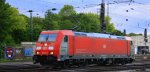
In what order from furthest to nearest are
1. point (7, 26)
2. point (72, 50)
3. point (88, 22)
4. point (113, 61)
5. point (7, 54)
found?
1. point (88, 22)
2. point (7, 26)
3. point (7, 54)
4. point (113, 61)
5. point (72, 50)

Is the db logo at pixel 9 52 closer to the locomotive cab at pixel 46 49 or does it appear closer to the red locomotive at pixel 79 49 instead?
the red locomotive at pixel 79 49

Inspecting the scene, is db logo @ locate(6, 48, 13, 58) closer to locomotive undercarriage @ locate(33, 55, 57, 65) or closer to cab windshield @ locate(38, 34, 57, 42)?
cab windshield @ locate(38, 34, 57, 42)

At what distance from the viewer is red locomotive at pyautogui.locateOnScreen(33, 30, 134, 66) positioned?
1366 inches

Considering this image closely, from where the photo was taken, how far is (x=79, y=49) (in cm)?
3800

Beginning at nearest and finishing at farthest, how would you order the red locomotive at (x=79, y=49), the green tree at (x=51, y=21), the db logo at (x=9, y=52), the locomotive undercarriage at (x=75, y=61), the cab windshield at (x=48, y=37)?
the locomotive undercarriage at (x=75, y=61)
the red locomotive at (x=79, y=49)
the cab windshield at (x=48, y=37)
the db logo at (x=9, y=52)
the green tree at (x=51, y=21)

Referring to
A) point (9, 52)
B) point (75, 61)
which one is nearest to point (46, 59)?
point (75, 61)

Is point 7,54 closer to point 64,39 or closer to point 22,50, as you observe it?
point 22,50

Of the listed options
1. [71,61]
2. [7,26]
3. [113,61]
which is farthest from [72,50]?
[7,26]

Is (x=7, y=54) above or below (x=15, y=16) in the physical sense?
below

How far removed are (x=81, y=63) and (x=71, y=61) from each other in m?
2.20

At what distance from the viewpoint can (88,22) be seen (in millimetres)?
126812

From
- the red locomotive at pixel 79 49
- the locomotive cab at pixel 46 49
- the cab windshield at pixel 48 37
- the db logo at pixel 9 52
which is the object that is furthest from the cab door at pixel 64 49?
the db logo at pixel 9 52

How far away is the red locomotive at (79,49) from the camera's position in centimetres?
3469

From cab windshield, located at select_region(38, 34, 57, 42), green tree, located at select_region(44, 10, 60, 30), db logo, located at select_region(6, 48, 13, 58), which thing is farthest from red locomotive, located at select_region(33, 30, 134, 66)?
green tree, located at select_region(44, 10, 60, 30)
